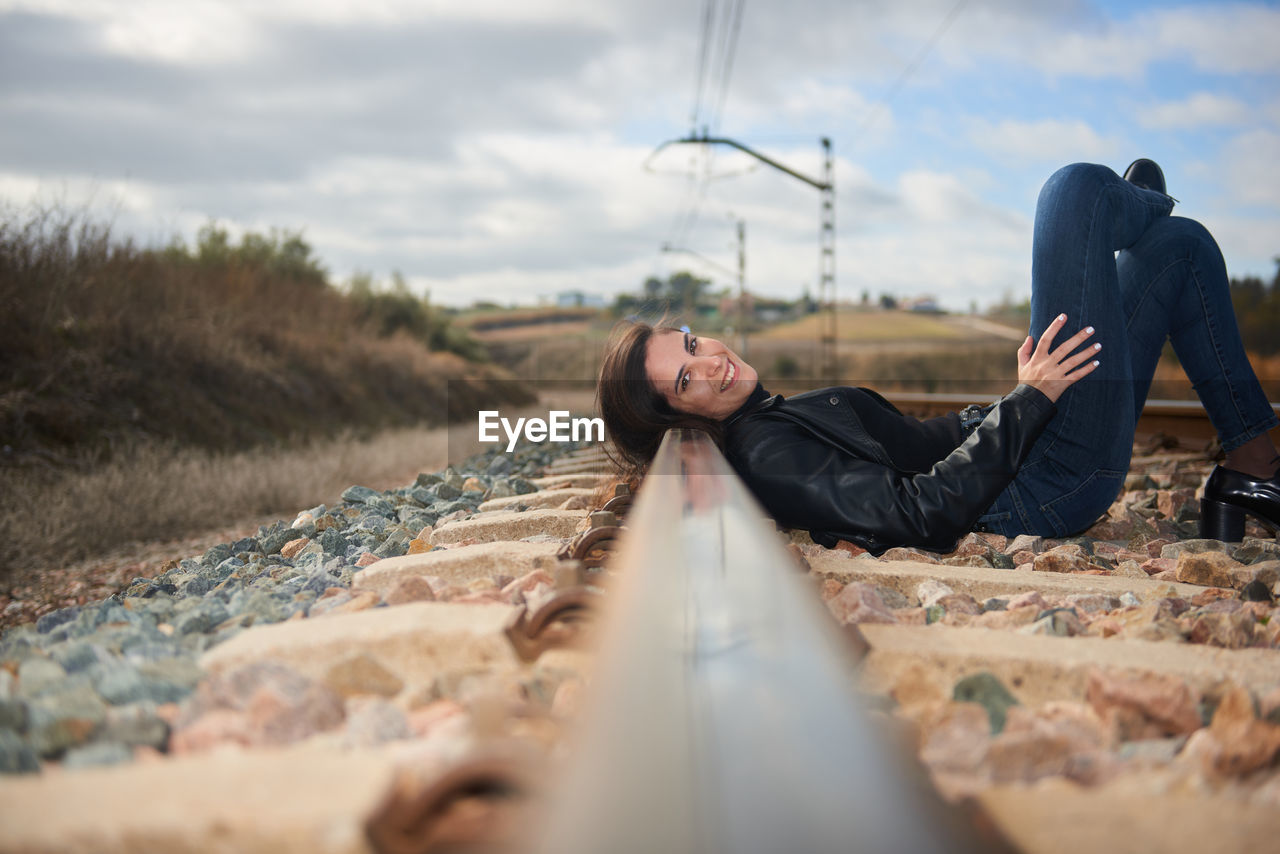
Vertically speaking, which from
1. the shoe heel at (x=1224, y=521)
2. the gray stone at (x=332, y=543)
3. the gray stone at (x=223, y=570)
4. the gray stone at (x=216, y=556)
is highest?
the shoe heel at (x=1224, y=521)

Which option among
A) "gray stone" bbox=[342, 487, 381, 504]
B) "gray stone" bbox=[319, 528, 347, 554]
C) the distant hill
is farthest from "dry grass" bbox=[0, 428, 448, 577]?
the distant hill

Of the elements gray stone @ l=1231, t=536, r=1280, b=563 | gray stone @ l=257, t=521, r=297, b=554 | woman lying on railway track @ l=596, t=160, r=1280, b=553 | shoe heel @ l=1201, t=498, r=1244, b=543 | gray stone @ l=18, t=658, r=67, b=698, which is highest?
woman lying on railway track @ l=596, t=160, r=1280, b=553

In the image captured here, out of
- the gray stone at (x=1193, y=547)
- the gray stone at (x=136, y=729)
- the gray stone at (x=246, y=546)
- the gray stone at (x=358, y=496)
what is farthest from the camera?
the gray stone at (x=358, y=496)

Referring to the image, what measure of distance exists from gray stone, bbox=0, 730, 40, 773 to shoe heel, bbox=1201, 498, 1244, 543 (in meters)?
3.22

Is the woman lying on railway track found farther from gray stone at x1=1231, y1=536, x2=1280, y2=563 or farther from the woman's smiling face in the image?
gray stone at x1=1231, y1=536, x2=1280, y2=563

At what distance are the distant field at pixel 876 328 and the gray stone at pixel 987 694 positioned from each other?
5227cm

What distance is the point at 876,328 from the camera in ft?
185

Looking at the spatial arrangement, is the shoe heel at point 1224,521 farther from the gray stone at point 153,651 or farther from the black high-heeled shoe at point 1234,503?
the gray stone at point 153,651

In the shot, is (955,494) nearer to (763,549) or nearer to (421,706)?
(763,549)

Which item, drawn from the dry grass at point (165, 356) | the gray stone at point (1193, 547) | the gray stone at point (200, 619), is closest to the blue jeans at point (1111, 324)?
the gray stone at point (1193, 547)

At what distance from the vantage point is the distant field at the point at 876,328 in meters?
53.3

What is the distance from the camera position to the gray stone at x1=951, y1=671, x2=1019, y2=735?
1365 millimetres

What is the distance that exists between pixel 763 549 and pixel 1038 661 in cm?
53

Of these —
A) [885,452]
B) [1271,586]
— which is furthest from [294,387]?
[1271,586]
